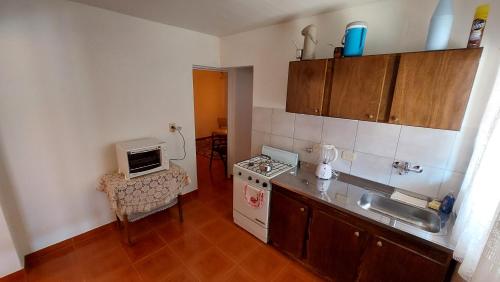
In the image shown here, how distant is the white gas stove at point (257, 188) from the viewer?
2.10 m

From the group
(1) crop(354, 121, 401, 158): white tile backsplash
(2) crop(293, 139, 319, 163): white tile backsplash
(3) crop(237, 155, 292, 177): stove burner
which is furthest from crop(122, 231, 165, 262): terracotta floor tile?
(1) crop(354, 121, 401, 158): white tile backsplash

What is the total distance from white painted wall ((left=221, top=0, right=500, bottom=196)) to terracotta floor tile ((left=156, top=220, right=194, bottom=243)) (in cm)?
147

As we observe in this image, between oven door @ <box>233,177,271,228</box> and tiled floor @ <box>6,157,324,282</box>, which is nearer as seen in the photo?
tiled floor @ <box>6,157,324,282</box>

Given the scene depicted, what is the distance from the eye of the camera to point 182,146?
9.72 ft

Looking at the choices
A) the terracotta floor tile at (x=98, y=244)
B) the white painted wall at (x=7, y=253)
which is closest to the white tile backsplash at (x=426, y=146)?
the terracotta floor tile at (x=98, y=244)

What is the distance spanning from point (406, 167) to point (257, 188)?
Answer: 4.41ft

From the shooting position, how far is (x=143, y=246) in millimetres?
2188

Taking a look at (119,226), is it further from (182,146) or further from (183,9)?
(183,9)

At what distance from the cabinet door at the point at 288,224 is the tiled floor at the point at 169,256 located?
0.16 m

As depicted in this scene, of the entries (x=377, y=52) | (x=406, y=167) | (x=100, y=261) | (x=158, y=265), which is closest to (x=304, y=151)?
(x=406, y=167)

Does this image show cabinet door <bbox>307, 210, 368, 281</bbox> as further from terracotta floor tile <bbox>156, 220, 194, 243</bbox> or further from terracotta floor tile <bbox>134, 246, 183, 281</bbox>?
terracotta floor tile <bbox>156, 220, 194, 243</bbox>

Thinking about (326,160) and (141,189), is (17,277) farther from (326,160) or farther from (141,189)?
(326,160)

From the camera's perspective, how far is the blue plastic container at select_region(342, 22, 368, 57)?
1514mm

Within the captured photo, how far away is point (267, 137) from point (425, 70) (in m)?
1.72
